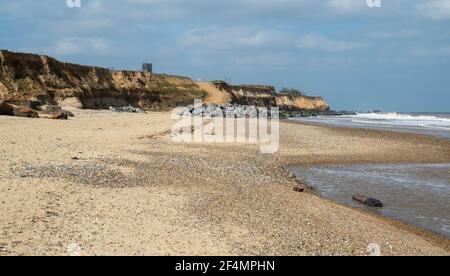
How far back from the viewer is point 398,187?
12516 mm

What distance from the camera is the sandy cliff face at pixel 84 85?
126 ft

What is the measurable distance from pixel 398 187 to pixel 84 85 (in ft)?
134

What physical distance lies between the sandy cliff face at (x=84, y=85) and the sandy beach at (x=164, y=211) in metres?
23.4

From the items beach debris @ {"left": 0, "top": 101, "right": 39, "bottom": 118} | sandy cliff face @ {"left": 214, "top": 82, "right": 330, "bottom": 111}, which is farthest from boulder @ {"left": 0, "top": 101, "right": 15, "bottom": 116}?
sandy cliff face @ {"left": 214, "top": 82, "right": 330, "bottom": 111}

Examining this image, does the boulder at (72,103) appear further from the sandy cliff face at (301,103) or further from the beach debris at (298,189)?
the sandy cliff face at (301,103)

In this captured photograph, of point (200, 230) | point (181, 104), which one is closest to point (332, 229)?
point (200, 230)

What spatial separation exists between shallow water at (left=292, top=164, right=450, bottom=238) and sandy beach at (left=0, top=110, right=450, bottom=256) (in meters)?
0.75

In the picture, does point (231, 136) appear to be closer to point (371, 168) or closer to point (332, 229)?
point (371, 168)

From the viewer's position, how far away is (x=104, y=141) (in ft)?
52.5

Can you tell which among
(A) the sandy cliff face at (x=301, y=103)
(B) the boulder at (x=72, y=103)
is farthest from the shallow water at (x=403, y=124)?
(A) the sandy cliff face at (x=301, y=103)

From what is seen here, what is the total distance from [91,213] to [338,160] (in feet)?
41.0

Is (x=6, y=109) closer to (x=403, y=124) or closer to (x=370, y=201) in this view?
(x=370, y=201)

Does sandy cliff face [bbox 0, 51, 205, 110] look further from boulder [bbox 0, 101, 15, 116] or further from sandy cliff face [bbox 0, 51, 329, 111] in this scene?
boulder [bbox 0, 101, 15, 116]

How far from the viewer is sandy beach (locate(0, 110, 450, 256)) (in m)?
5.79
